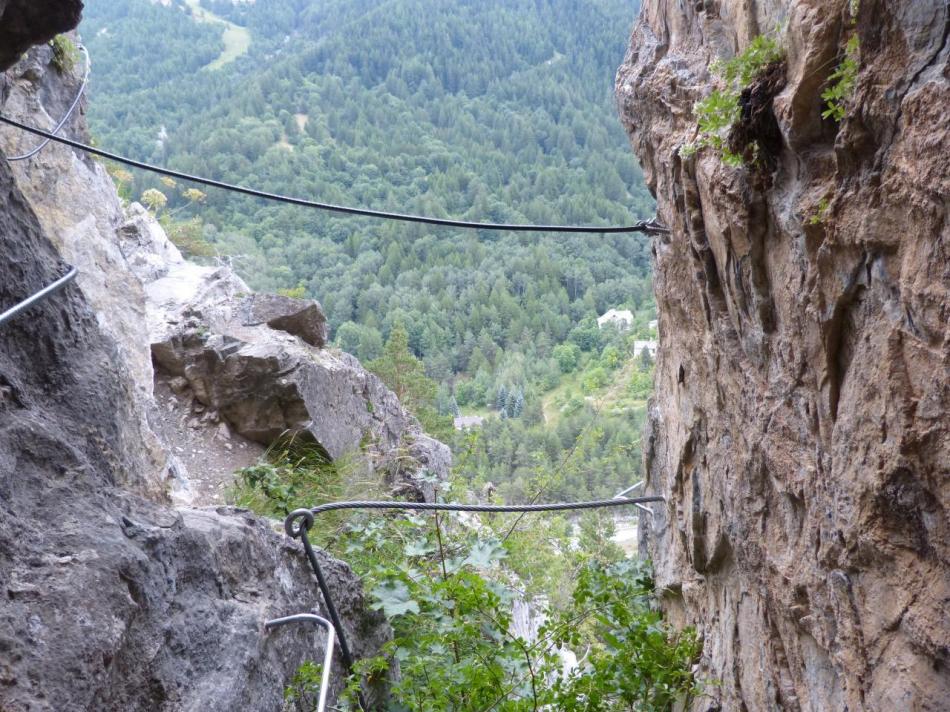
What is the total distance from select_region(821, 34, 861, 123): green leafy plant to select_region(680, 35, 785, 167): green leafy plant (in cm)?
29

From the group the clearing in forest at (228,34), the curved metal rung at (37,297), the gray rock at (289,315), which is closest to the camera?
the curved metal rung at (37,297)

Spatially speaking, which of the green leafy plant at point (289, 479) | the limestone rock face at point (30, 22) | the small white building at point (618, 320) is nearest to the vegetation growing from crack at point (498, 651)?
→ the limestone rock face at point (30, 22)

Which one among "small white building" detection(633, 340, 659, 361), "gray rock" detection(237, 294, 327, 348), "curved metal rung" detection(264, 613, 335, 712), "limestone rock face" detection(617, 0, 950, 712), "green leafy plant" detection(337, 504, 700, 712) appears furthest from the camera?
"gray rock" detection(237, 294, 327, 348)

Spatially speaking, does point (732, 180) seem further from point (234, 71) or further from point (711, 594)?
point (234, 71)

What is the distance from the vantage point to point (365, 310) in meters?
65.9

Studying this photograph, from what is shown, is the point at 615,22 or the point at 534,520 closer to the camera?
the point at 534,520

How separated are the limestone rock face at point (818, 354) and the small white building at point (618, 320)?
49.5 meters

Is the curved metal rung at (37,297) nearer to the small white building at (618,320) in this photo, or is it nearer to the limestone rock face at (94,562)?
the limestone rock face at (94,562)

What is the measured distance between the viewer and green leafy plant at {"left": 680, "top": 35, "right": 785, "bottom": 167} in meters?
2.20

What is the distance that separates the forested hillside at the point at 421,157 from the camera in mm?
63656

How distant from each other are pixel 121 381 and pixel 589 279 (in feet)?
243

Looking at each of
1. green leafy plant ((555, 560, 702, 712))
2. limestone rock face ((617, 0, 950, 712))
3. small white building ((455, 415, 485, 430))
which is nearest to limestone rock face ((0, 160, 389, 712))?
green leafy plant ((555, 560, 702, 712))

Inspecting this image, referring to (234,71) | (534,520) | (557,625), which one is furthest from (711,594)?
(234,71)

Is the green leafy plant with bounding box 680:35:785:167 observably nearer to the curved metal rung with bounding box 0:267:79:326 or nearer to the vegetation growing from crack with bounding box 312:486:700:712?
the vegetation growing from crack with bounding box 312:486:700:712
